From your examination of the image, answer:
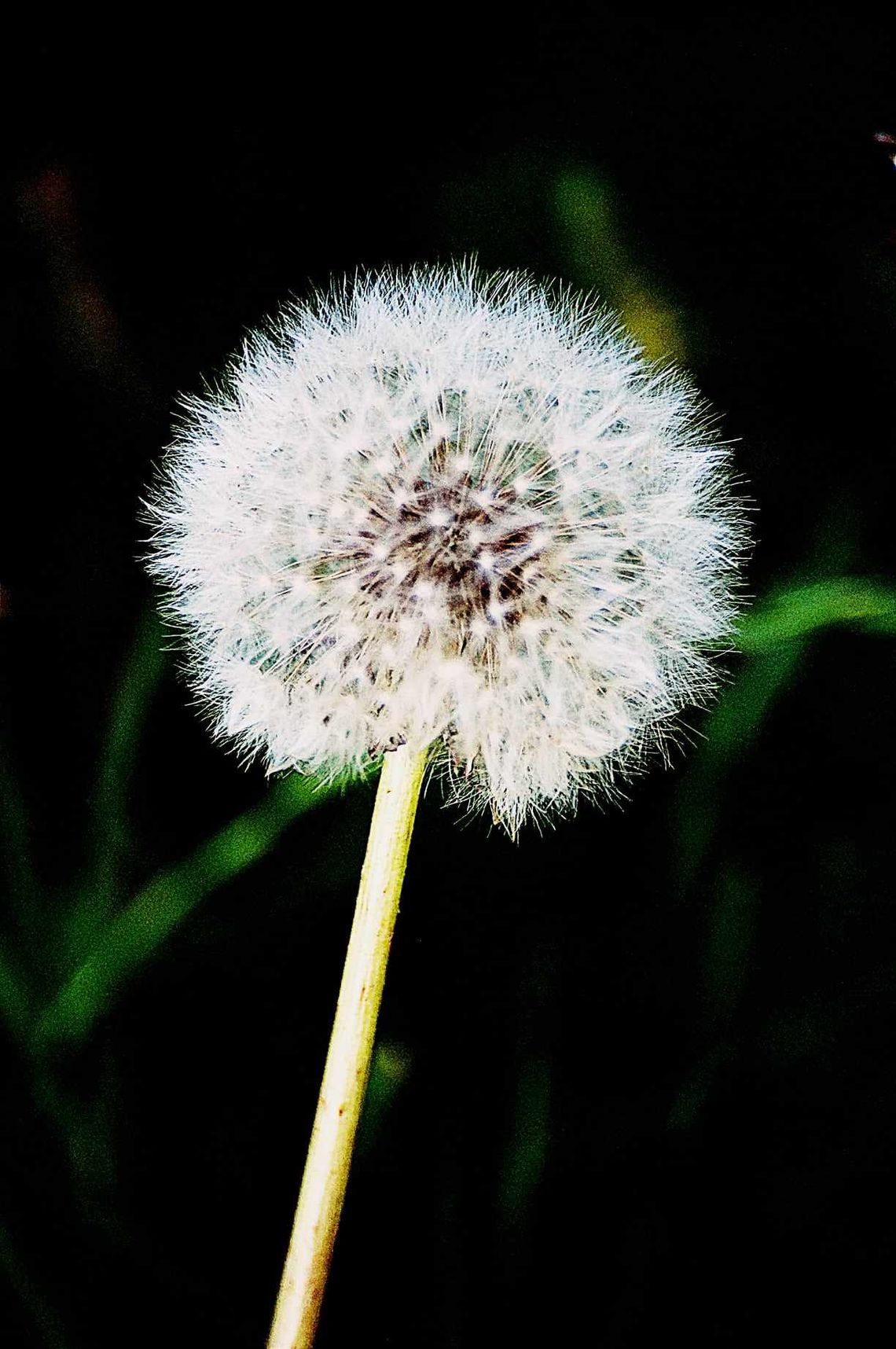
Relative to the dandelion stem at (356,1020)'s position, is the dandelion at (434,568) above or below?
above

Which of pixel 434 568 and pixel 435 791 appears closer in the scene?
pixel 434 568

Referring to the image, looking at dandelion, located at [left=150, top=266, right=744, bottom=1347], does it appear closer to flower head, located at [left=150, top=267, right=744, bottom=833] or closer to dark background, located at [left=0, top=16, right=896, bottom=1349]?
flower head, located at [left=150, top=267, right=744, bottom=833]

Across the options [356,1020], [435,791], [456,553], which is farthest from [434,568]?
[435,791]

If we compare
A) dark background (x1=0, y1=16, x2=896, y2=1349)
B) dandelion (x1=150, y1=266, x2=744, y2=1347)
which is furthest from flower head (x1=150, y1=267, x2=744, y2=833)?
dark background (x1=0, y1=16, x2=896, y2=1349)

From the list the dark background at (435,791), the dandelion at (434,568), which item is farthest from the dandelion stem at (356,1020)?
the dark background at (435,791)

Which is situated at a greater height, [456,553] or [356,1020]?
[456,553]

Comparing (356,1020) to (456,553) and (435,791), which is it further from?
(435,791)

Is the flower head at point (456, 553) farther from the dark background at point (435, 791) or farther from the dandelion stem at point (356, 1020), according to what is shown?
the dark background at point (435, 791)
